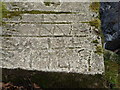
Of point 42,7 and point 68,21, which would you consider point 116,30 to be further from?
point 42,7

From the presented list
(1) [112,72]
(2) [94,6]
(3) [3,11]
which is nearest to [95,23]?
(2) [94,6]

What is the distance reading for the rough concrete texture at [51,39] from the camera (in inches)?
256

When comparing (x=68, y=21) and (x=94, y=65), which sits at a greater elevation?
(x=68, y=21)

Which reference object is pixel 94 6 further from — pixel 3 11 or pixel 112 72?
pixel 3 11

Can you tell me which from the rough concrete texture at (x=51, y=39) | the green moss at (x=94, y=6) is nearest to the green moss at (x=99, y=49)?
the rough concrete texture at (x=51, y=39)

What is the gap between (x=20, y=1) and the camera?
27.2 feet

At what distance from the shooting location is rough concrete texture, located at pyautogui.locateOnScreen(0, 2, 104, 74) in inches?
256

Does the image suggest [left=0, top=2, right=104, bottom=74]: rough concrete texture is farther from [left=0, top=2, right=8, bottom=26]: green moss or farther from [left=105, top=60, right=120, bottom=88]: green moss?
[left=105, top=60, right=120, bottom=88]: green moss

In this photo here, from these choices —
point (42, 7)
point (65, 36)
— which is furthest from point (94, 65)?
point (42, 7)

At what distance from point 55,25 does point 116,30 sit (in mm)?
1614

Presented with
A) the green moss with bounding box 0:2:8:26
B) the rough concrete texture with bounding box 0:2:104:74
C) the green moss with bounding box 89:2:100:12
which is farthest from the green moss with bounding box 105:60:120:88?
the green moss with bounding box 0:2:8:26

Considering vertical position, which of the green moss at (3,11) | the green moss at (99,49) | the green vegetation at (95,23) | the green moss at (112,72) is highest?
the green moss at (3,11)

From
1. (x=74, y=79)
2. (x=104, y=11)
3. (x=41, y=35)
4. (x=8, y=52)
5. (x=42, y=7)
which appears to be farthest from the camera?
(x=104, y=11)

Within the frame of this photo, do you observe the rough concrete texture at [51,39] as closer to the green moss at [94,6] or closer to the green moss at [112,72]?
the green moss at [94,6]
